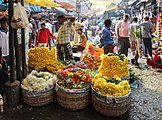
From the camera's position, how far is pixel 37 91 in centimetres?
438

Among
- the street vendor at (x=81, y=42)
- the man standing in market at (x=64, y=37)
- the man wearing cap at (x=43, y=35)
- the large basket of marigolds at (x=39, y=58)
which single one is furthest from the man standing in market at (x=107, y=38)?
A: the man wearing cap at (x=43, y=35)

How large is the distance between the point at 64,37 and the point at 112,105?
10.4ft

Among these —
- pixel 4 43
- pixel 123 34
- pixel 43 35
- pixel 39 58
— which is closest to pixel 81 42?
→ pixel 43 35

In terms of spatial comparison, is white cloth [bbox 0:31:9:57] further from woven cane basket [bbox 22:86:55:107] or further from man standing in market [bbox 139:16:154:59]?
man standing in market [bbox 139:16:154:59]

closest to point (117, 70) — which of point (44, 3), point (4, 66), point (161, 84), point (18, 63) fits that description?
point (161, 84)

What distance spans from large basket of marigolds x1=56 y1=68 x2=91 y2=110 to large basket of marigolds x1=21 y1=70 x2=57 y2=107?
9.0 inches

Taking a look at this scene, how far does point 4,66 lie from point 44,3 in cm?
725

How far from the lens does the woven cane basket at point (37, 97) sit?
14.4 ft

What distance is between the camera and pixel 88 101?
4.41 metres

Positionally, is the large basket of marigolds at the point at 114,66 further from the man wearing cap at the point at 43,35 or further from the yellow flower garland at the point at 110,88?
the man wearing cap at the point at 43,35

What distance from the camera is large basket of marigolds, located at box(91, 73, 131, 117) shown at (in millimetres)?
3891

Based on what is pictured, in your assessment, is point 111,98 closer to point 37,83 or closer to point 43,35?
point 37,83

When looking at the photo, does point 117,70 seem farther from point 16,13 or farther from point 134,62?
point 134,62

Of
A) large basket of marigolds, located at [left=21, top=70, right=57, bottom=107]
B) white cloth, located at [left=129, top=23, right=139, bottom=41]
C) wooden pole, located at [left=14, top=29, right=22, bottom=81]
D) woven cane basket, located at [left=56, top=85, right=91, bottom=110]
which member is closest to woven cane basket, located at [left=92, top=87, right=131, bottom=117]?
woven cane basket, located at [left=56, top=85, right=91, bottom=110]
